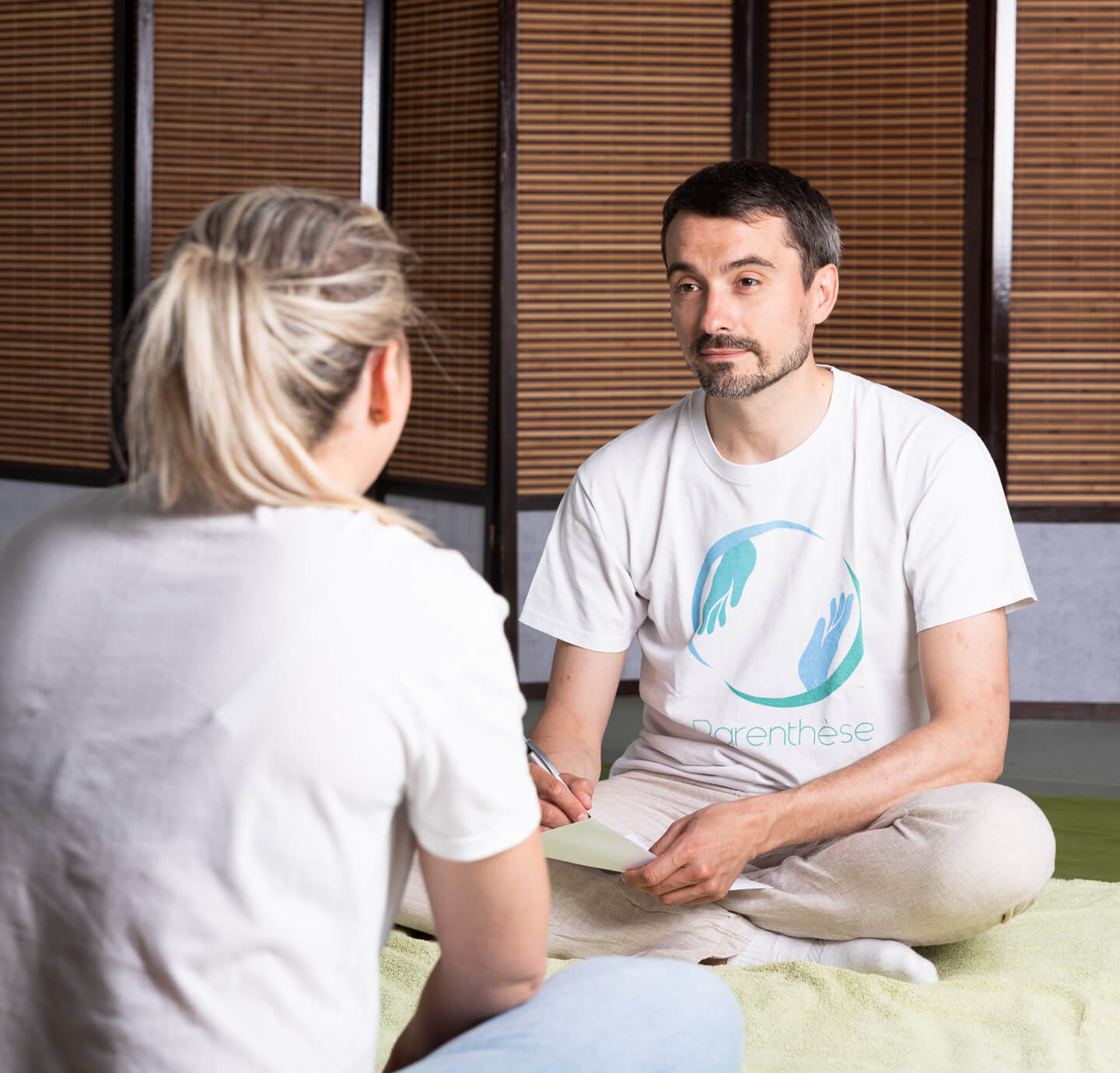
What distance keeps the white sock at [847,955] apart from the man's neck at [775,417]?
682 millimetres

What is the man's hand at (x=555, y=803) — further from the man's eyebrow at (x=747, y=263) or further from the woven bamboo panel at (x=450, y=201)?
the woven bamboo panel at (x=450, y=201)

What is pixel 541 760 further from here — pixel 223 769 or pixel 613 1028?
pixel 223 769

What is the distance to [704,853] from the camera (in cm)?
167

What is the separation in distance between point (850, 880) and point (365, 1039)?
1012mm

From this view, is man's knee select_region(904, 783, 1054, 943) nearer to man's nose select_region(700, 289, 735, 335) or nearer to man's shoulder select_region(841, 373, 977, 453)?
man's shoulder select_region(841, 373, 977, 453)

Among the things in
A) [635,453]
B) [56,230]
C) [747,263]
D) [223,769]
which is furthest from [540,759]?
[56,230]

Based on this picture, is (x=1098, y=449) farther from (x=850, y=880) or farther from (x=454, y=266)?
(x=850, y=880)

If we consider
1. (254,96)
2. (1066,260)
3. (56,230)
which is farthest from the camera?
(56,230)

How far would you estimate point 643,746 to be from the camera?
213cm

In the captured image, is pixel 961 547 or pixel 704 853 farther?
pixel 961 547

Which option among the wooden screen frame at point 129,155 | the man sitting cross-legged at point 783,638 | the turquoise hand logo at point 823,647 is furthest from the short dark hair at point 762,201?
the wooden screen frame at point 129,155

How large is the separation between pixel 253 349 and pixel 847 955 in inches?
52.8

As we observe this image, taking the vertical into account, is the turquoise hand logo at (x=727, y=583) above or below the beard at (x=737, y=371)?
below

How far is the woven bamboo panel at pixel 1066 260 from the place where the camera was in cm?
371
